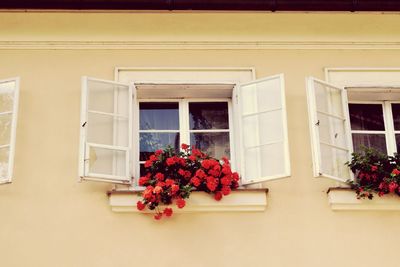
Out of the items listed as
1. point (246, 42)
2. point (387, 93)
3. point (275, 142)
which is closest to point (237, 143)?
point (275, 142)

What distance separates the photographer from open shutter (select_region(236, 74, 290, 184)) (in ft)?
24.8

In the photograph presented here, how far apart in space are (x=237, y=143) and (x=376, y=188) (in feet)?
4.50

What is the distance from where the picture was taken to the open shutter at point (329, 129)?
750 cm

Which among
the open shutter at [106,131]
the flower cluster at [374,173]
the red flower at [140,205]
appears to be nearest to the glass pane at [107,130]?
the open shutter at [106,131]

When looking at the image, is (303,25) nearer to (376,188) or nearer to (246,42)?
(246,42)

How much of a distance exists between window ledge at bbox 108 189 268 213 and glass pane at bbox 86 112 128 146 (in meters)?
0.52

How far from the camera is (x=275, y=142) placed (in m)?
7.64

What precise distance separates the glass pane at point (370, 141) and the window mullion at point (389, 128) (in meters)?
0.05

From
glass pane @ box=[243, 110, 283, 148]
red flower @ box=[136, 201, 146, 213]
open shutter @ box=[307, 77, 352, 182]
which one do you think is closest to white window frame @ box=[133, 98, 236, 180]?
glass pane @ box=[243, 110, 283, 148]

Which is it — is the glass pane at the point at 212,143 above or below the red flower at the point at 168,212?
above

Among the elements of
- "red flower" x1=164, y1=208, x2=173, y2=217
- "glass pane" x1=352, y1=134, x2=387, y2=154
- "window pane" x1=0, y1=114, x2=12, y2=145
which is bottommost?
"red flower" x1=164, y1=208, x2=173, y2=217

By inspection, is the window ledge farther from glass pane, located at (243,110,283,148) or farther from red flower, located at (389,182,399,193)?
red flower, located at (389,182,399,193)

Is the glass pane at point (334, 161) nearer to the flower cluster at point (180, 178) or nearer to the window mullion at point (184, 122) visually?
the flower cluster at point (180, 178)

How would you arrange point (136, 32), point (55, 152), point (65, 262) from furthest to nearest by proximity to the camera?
1. point (136, 32)
2. point (55, 152)
3. point (65, 262)
